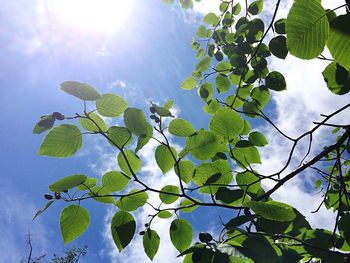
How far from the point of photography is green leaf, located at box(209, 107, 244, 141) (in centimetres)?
164

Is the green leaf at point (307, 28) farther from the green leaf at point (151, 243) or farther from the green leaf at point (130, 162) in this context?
the green leaf at point (151, 243)

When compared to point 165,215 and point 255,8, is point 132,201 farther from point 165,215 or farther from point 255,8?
point 255,8

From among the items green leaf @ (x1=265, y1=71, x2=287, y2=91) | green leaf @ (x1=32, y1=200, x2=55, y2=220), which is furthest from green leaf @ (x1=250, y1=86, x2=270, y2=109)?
green leaf @ (x1=32, y1=200, x2=55, y2=220)

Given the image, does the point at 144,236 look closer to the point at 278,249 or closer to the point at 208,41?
the point at 278,249

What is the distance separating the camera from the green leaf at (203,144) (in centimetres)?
157

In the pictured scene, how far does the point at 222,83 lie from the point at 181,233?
1.57 m

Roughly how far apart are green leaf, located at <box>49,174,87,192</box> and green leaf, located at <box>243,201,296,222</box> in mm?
726

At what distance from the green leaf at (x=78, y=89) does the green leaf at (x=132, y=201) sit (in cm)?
53

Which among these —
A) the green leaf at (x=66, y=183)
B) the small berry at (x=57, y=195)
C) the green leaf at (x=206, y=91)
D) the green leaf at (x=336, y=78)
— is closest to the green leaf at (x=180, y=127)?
the green leaf at (x=66, y=183)

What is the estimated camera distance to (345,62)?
0.92 meters

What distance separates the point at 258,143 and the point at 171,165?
2.25 feet

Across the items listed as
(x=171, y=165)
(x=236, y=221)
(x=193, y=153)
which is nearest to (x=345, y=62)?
(x=236, y=221)

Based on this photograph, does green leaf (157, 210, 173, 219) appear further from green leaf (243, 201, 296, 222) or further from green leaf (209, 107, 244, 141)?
green leaf (243, 201, 296, 222)

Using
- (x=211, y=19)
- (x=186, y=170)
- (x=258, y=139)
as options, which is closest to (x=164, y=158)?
(x=186, y=170)
